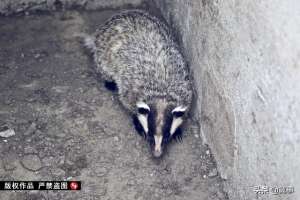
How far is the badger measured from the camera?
423 centimetres

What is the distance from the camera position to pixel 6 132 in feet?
14.2

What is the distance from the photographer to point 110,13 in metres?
5.74

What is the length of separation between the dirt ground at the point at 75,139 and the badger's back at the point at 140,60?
0.24 m

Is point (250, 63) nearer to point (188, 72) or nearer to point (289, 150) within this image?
point (289, 150)

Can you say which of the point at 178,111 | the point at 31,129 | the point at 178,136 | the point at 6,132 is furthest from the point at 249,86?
the point at 6,132

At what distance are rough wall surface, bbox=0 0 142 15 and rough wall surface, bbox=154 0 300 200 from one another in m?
1.44

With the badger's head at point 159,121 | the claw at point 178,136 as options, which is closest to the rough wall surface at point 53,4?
the badger's head at point 159,121

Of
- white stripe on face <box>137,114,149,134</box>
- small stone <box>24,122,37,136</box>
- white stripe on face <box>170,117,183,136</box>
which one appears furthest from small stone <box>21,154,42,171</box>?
white stripe on face <box>170,117,183,136</box>

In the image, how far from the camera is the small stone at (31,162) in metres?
4.07

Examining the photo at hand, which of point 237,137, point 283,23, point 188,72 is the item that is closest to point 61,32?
point 188,72

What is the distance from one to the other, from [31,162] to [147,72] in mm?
1252

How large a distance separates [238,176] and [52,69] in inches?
88.3

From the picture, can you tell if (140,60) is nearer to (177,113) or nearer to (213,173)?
(177,113)

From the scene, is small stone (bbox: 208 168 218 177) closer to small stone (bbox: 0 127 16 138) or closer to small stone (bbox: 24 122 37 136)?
small stone (bbox: 24 122 37 136)
